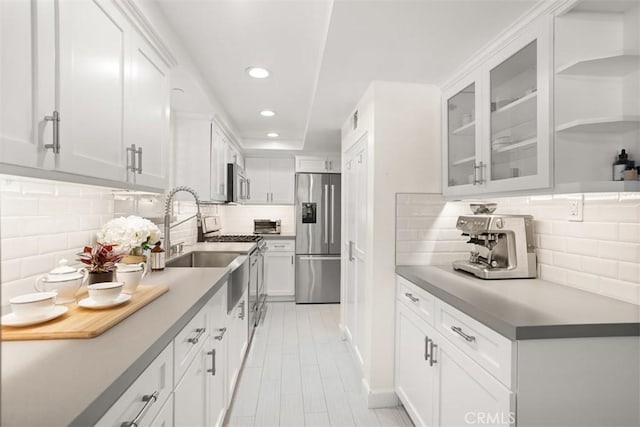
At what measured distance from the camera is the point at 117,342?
0.92 metres

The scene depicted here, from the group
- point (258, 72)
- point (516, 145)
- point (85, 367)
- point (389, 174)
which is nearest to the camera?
point (85, 367)

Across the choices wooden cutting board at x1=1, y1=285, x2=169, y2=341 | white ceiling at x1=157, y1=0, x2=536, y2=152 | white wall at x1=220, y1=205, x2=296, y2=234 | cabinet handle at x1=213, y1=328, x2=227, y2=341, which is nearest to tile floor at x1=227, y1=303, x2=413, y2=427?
cabinet handle at x1=213, y1=328, x2=227, y2=341

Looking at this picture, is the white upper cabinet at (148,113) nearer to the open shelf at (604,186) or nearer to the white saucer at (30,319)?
the white saucer at (30,319)

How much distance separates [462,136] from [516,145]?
A: 481 mm

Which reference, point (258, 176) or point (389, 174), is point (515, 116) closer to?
point (389, 174)

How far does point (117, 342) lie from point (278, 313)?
11.6 ft

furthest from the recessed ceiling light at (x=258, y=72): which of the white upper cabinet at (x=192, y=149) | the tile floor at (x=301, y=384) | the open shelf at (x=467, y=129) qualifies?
the tile floor at (x=301, y=384)

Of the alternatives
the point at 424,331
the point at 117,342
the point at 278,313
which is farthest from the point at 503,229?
the point at 278,313

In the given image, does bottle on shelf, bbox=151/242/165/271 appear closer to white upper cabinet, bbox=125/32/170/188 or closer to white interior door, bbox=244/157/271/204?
white upper cabinet, bbox=125/32/170/188

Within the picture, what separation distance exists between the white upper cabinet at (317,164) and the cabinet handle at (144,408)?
4.15 meters

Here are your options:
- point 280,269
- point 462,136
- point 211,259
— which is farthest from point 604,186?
point 280,269

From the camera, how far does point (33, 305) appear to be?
0.95m

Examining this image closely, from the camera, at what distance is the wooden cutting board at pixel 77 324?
904 mm

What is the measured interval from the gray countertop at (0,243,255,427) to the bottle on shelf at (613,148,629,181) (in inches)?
68.4
